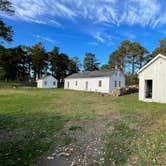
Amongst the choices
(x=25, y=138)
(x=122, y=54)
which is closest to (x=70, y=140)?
(x=25, y=138)

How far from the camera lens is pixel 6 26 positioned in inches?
526

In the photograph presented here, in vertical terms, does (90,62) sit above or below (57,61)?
above

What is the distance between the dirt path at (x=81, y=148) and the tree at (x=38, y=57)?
46032 mm

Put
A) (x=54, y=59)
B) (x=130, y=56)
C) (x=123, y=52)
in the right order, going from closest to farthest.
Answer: (x=130, y=56), (x=123, y=52), (x=54, y=59)

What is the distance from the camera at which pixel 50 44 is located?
5609 cm

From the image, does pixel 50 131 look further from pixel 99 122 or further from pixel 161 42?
pixel 161 42

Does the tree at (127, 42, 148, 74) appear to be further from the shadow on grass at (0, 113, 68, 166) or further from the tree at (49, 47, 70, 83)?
the shadow on grass at (0, 113, 68, 166)

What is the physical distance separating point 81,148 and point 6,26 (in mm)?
12826

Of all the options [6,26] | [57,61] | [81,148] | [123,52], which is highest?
[123,52]

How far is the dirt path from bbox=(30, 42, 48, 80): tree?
46032 mm

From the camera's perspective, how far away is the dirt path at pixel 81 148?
3666 mm

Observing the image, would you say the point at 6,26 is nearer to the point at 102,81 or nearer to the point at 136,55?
the point at 102,81

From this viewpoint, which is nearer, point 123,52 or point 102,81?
point 102,81

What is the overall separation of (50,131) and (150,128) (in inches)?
147
